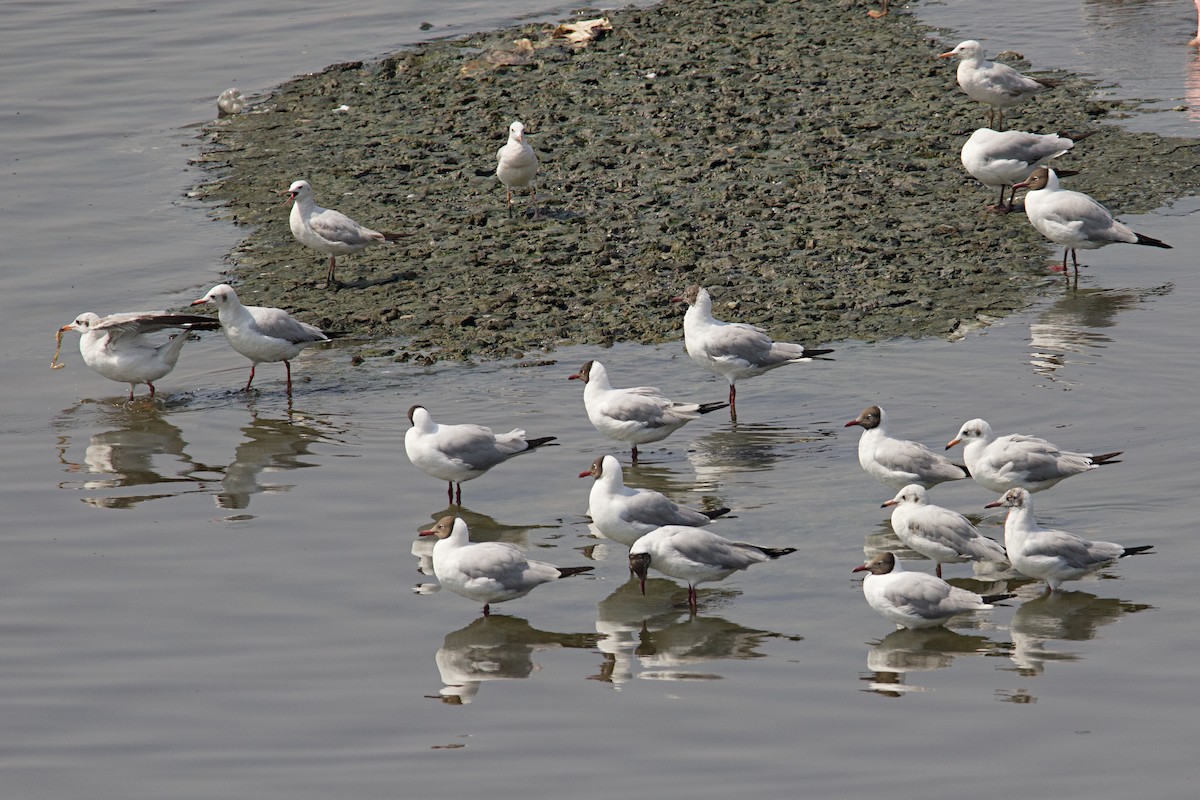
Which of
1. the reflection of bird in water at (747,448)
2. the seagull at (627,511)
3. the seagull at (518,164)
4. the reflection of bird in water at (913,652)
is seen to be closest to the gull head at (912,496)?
the reflection of bird in water at (913,652)

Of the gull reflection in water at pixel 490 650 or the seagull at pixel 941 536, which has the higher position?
the seagull at pixel 941 536

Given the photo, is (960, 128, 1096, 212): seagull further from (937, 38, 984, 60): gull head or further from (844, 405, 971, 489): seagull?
(844, 405, 971, 489): seagull

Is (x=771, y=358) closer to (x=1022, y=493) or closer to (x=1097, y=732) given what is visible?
(x=1022, y=493)

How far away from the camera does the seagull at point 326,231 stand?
15.4 meters

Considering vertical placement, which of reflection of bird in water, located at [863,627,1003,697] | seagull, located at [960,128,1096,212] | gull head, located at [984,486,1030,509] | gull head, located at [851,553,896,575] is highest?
seagull, located at [960,128,1096,212]

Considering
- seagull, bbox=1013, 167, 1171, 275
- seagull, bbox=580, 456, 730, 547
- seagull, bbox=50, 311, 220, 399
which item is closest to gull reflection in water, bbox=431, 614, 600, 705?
seagull, bbox=580, 456, 730, 547

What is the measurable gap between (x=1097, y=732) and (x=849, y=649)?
1574mm

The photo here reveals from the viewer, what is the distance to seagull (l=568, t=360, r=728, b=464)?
11461mm

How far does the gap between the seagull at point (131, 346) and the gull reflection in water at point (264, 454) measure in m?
1.14

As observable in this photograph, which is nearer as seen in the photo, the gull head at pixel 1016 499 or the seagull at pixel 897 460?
the gull head at pixel 1016 499

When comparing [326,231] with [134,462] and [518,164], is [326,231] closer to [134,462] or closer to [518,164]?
[518,164]

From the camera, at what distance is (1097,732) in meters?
7.51

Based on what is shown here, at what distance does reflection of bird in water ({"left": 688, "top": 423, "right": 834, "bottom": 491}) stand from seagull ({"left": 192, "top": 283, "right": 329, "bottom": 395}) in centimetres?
396

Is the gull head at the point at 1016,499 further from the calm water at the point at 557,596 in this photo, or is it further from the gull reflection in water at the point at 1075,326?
the gull reflection in water at the point at 1075,326
